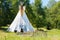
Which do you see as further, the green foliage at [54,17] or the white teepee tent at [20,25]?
the green foliage at [54,17]

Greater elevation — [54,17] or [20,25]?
[20,25]

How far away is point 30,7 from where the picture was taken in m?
58.9

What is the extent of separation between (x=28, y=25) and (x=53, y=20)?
27.0m

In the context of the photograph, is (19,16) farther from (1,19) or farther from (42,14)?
(42,14)

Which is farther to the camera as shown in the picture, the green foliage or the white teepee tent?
the green foliage

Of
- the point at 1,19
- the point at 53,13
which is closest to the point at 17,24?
the point at 1,19

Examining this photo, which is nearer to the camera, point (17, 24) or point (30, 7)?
point (17, 24)

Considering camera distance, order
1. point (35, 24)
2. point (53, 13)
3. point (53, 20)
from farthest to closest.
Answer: point (53, 13), point (53, 20), point (35, 24)

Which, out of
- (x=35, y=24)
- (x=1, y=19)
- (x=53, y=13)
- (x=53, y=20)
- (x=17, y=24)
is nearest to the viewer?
(x=17, y=24)

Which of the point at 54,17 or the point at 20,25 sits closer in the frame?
the point at 20,25

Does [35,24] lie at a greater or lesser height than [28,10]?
lesser

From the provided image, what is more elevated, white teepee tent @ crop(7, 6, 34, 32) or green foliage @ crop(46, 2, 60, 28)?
white teepee tent @ crop(7, 6, 34, 32)

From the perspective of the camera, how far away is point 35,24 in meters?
56.9

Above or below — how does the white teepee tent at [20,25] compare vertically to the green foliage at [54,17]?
above
